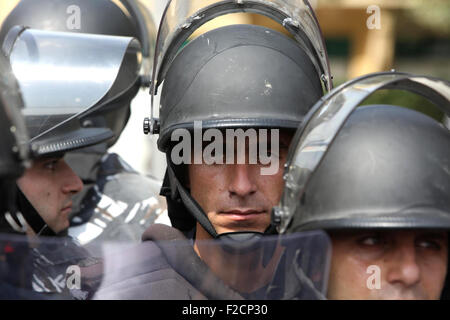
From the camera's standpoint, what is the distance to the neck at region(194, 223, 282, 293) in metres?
1.73

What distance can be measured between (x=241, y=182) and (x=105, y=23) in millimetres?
2018

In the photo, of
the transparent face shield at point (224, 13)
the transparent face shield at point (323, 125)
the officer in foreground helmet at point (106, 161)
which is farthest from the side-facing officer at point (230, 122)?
the officer in foreground helmet at point (106, 161)

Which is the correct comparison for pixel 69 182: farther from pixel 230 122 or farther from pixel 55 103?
pixel 230 122

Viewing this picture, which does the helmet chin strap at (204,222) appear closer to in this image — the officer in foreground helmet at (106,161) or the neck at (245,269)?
the neck at (245,269)

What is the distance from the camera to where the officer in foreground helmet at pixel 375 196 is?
→ 5.95 ft

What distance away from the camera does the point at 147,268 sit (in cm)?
194

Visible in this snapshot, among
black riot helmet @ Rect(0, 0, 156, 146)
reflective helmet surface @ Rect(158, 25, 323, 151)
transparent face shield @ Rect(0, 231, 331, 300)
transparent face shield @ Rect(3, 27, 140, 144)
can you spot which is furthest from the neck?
black riot helmet @ Rect(0, 0, 156, 146)

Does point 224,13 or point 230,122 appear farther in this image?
point 224,13

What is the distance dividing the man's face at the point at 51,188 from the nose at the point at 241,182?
925 millimetres

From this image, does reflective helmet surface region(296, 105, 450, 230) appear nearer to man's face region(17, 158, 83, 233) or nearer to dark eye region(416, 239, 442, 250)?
dark eye region(416, 239, 442, 250)

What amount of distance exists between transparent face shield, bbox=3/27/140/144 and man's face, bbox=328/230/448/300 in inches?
55.8

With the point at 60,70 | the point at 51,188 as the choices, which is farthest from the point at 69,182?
the point at 60,70

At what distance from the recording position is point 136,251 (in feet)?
6.02
